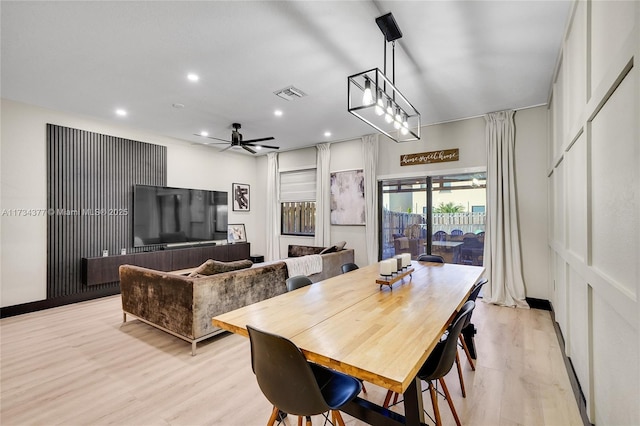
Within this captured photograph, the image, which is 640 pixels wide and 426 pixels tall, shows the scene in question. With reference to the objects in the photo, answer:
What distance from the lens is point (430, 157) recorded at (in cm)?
530

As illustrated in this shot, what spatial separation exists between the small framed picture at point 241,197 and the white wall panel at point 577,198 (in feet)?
21.2

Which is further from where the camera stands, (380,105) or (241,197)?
(241,197)

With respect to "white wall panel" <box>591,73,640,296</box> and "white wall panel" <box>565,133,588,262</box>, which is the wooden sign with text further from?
"white wall panel" <box>591,73,640,296</box>

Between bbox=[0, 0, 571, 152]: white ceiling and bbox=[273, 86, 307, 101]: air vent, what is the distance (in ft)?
0.35

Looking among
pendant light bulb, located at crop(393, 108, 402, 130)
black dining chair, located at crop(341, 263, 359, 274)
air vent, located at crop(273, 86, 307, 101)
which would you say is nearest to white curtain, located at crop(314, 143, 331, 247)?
air vent, located at crop(273, 86, 307, 101)

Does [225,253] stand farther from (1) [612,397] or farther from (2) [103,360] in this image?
(1) [612,397]

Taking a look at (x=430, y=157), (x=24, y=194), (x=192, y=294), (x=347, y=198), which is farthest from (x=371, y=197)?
(x=24, y=194)

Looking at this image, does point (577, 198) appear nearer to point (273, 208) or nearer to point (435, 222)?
point (435, 222)

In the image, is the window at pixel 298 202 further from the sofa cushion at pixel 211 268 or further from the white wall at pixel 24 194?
the white wall at pixel 24 194

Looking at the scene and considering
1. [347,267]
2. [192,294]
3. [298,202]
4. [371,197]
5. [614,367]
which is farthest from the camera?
[298,202]

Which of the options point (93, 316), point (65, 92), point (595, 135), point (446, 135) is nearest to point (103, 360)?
point (93, 316)

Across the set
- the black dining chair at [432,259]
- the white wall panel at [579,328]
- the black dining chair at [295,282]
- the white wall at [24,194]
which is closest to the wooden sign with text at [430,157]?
the black dining chair at [432,259]

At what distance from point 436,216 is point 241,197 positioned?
4727 mm

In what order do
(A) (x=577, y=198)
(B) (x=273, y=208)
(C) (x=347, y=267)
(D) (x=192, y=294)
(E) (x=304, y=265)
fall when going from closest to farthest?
(A) (x=577, y=198) → (D) (x=192, y=294) → (C) (x=347, y=267) → (E) (x=304, y=265) → (B) (x=273, y=208)
